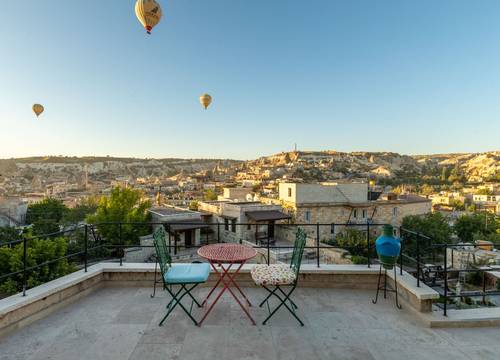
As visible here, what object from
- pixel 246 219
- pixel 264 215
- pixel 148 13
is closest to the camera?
pixel 148 13

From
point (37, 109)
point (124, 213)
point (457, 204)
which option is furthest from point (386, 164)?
point (37, 109)

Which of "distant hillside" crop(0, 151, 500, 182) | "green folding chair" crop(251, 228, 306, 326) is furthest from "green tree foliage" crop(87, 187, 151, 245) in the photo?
Answer: "distant hillside" crop(0, 151, 500, 182)

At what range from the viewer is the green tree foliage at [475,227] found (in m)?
33.2

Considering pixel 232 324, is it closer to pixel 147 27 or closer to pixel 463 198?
pixel 147 27

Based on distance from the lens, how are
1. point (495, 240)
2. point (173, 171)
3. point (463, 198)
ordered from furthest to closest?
point (173, 171) < point (463, 198) < point (495, 240)

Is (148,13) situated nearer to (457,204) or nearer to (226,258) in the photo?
(226,258)

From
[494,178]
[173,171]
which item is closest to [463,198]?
[494,178]

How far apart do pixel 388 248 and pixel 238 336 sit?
1.98m

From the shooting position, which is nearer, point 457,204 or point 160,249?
point 160,249

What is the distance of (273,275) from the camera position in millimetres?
3176

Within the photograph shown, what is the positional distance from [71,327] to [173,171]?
12964 centimetres

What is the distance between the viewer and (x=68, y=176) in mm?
104125

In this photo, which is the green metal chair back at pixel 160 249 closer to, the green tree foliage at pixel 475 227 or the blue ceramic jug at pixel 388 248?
the blue ceramic jug at pixel 388 248

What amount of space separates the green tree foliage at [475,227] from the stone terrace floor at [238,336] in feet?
123
